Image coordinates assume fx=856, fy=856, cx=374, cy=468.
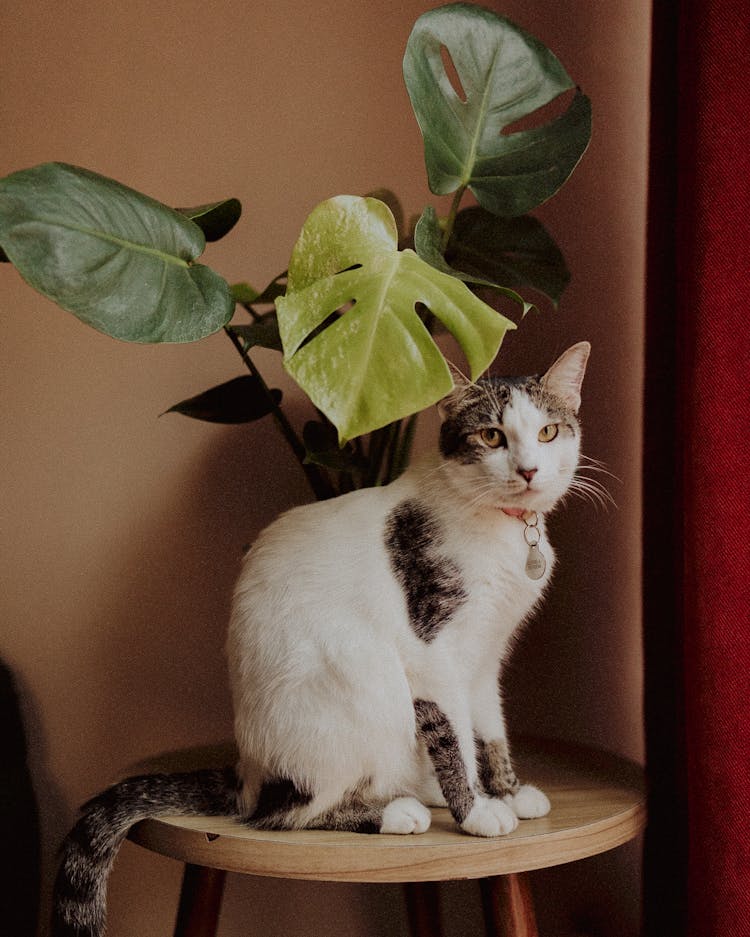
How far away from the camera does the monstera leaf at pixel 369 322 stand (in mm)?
659

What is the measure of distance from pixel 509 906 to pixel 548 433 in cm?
46

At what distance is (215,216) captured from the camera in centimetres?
95

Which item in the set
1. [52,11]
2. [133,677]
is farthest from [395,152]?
[133,677]

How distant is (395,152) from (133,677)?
0.89m

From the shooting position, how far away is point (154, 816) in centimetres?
86

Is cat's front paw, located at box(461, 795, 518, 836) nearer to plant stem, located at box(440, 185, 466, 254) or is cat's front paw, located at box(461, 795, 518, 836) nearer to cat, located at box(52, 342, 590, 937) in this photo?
cat, located at box(52, 342, 590, 937)

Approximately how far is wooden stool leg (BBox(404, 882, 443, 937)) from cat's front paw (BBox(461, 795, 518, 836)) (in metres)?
0.39

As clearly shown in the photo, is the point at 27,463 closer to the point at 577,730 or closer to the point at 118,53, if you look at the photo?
the point at 118,53

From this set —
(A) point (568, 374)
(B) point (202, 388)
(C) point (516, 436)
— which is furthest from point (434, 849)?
(B) point (202, 388)

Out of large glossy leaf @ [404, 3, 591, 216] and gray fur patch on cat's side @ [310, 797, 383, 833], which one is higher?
large glossy leaf @ [404, 3, 591, 216]

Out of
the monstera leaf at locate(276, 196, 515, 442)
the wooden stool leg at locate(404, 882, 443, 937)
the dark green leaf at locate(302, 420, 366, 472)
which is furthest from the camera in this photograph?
the wooden stool leg at locate(404, 882, 443, 937)

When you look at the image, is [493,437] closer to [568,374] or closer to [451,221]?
[568,374]

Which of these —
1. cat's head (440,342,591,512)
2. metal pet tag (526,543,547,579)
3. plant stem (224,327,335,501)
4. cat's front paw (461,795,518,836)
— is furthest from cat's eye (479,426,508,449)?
cat's front paw (461,795,518,836)

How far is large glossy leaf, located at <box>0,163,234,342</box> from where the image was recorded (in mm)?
678
